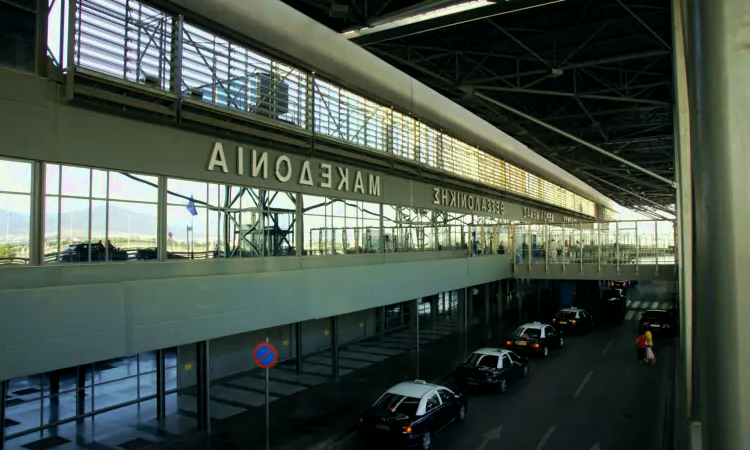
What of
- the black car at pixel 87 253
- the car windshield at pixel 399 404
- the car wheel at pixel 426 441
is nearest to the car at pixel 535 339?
the car windshield at pixel 399 404

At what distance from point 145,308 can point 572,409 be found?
11927 mm

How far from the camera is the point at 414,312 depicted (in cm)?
2394

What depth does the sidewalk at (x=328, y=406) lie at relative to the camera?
40.8ft

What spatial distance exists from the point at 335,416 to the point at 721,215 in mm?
13876

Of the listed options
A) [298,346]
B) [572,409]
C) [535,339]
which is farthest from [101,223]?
[535,339]

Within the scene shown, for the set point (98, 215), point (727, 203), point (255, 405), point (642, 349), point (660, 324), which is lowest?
point (255, 405)

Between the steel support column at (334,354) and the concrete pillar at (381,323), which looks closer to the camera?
the steel support column at (334,354)

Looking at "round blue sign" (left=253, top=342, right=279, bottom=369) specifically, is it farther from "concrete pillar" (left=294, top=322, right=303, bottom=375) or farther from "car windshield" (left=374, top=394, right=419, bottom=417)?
"concrete pillar" (left=294, top=322, right=303, bottom=375)

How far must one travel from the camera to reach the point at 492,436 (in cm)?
1267

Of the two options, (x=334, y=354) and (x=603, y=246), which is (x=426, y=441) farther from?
(x=603, y=246)

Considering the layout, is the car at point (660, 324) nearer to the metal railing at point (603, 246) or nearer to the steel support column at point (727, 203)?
the metal railing at point (603, 246)

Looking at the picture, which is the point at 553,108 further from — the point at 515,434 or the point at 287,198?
the point at 515,434

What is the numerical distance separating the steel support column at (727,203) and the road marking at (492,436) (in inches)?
454

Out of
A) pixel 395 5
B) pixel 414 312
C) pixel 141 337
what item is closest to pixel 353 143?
pixel 395 5
